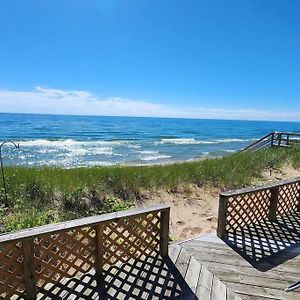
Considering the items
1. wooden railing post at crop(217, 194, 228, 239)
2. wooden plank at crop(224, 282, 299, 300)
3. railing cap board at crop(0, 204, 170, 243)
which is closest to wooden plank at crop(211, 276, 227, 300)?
wooden plank at crop(224, 282, 299, 300)

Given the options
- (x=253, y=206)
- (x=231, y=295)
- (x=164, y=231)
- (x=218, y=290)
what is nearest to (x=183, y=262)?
(x=164, y=231)

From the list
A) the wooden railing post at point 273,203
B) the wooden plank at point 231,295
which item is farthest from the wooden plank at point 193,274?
the wooden railing post at point 273,203

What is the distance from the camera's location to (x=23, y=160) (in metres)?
19.0

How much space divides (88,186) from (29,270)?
4.07 m

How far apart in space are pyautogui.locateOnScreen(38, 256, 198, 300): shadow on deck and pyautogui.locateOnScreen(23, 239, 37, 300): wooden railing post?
0.43 feet

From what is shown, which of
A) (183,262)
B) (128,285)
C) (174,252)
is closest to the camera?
(128,285)

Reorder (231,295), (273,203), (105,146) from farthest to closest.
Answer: (105,146)
(273,203)
(231,295)

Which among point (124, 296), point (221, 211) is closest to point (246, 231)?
point (221, 211)

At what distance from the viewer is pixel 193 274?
3449 mm

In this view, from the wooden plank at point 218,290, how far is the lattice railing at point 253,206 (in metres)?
1.29

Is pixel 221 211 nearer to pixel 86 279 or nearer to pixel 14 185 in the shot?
pixel 86 279

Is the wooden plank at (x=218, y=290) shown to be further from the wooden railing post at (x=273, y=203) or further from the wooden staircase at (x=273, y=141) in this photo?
the wooden staircase at (x=273, y=141)

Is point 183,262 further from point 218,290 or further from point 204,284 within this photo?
point 218,290

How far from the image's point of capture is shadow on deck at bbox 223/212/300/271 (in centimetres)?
388
